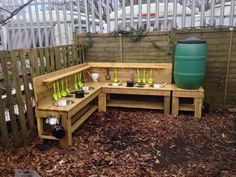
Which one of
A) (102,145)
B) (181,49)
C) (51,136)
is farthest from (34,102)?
(181,49)

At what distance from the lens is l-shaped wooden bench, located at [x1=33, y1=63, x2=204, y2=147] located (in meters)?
3.25

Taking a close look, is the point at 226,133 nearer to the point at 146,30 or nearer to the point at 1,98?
the point at 146,30

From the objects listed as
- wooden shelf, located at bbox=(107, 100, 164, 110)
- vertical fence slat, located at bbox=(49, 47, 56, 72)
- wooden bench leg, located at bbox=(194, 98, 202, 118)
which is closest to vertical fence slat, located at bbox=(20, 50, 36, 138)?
vertical fence slat, located at bbox=(49, 47, 56, 72)

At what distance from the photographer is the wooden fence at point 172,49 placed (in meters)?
4.50

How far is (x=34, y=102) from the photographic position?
3.43 m

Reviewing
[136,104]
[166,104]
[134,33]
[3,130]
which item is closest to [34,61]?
[3,130]

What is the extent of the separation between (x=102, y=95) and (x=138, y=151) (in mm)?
1750

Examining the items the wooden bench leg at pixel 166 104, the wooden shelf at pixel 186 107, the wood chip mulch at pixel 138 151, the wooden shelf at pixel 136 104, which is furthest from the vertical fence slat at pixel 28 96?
the wooden shelf at pixel 186 107

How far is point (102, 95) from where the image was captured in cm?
461

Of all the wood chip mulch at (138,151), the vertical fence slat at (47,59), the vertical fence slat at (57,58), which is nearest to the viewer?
the wood chip mulch at (138,151)

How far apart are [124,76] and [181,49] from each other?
1.35m

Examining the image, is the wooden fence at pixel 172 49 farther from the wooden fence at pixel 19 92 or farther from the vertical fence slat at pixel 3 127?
the vertical fence slat at pixel 3 127

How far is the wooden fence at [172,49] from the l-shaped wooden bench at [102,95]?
300 mm

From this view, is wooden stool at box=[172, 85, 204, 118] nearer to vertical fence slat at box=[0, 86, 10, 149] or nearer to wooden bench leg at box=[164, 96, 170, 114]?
wooden bench leg at box=[164, 96, 170, 114]
